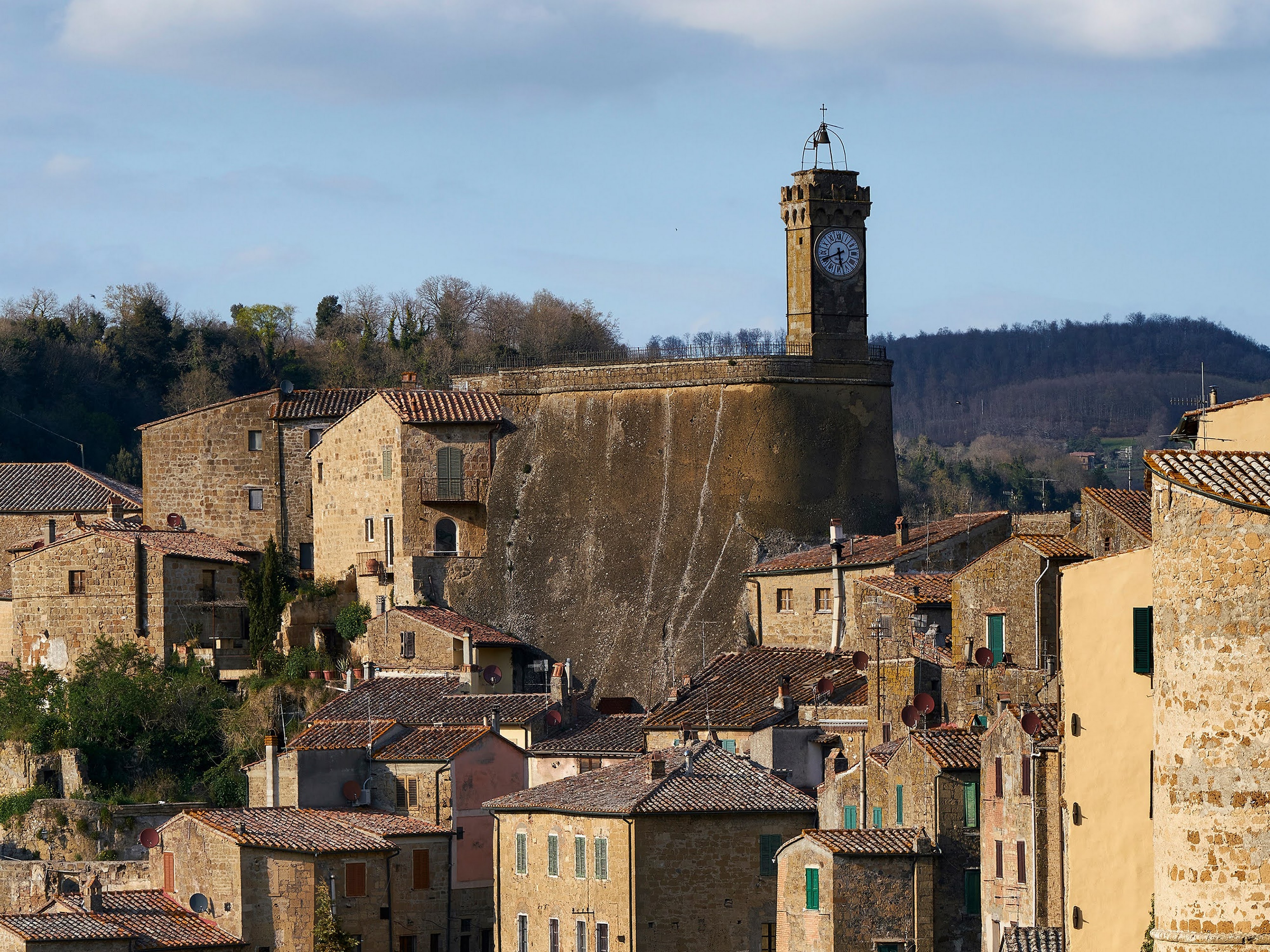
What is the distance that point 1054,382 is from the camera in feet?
517

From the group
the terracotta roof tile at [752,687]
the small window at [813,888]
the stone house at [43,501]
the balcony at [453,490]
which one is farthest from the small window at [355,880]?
the stone house at [43,501]

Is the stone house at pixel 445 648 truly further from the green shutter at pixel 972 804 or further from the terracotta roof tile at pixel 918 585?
the green shutter at pixel 972 804

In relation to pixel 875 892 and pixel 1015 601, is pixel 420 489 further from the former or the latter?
pixel 875 892

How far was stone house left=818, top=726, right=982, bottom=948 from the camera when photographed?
39188 mm

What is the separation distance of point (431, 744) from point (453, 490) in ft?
34.0

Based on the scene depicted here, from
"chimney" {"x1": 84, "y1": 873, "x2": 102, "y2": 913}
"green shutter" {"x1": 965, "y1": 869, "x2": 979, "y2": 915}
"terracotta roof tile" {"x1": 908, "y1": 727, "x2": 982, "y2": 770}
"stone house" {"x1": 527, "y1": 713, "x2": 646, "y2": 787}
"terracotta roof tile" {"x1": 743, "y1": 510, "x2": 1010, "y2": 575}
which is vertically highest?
"terracotta roof tile" {"x1": 743, "y1": 510, "x2": 1010, "y2": 575}

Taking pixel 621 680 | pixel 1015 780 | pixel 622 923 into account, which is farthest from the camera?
pixel 621 680

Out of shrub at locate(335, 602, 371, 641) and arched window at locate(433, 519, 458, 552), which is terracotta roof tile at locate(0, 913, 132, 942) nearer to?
shrub at locate(335, 602, 371, 641)

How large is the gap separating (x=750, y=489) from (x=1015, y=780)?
21721mm

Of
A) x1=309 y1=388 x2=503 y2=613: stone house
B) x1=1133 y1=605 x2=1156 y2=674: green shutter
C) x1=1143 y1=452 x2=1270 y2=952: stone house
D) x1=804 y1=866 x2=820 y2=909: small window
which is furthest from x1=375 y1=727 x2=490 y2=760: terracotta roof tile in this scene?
x1=1143 y1=452 x2=1270 y2=952: stone house

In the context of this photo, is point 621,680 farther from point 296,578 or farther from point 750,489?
point 296,578

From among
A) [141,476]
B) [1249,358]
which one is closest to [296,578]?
[141,476]

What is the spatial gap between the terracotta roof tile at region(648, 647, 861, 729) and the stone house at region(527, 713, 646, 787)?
→ 2.10 feet

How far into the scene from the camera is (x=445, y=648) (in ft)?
188
